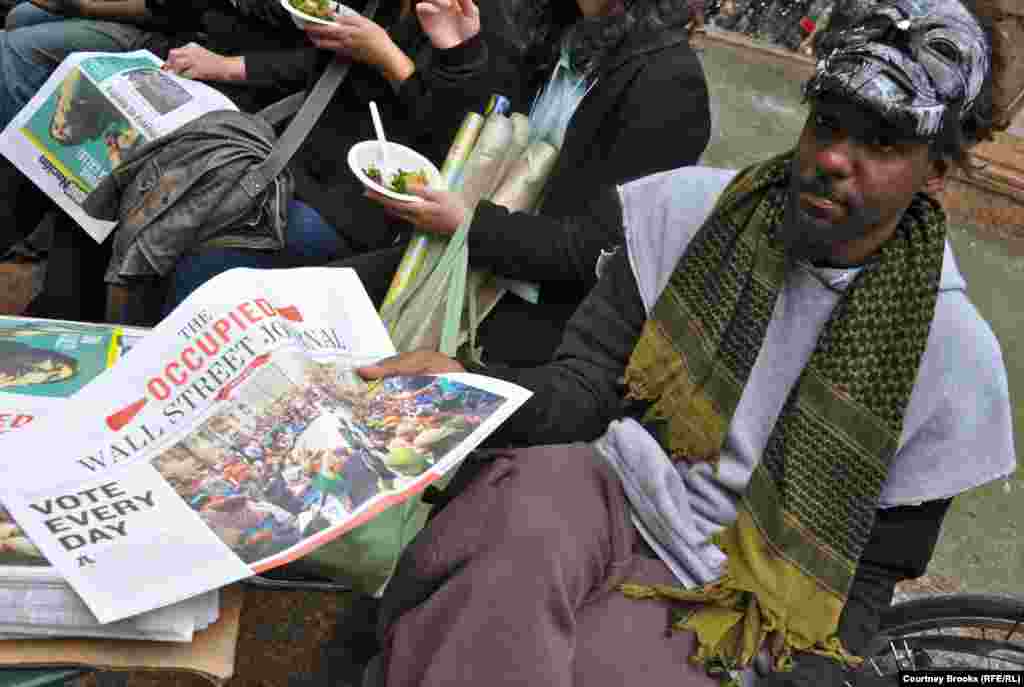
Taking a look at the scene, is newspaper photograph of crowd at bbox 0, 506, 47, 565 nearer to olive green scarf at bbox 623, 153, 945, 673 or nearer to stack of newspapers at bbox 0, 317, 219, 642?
stack of newspapers at bbox 0, 317, 219, 642

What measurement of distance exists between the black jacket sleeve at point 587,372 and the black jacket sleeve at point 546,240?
0.54 feet

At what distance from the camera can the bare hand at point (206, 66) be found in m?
2.54

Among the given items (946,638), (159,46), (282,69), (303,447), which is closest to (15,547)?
(303,447)

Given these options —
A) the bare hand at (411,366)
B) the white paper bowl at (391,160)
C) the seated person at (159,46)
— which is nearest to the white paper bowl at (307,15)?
the seated person at (159,46)

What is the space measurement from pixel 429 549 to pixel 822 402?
2.19 feet

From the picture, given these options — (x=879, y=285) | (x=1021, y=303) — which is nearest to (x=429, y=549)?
(x=879, y=285)

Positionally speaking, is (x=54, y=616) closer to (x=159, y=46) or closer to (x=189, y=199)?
(x=189, y=199)

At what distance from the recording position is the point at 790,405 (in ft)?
5.23

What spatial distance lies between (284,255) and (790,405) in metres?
1.20

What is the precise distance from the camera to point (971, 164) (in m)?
1.53

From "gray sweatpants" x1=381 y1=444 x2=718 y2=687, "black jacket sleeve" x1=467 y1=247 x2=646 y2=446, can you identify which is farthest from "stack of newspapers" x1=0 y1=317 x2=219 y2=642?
"black jacket sleeve" x1=467 y1=247 x2=646 y2=446

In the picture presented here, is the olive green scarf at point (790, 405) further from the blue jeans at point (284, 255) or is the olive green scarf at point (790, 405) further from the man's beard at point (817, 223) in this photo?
the blue jeans at point (284, 255)

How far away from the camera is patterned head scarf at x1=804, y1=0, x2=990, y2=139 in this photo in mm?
1371

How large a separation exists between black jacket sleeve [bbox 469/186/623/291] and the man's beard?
455 mm
